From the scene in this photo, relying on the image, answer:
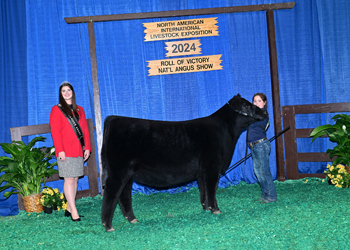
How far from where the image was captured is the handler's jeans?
3930 millimetres

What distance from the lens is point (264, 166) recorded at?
394 cm

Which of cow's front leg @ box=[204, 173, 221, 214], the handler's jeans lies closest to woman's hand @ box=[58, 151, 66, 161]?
cow's front leg @ box=[204, 173, 221, 214]

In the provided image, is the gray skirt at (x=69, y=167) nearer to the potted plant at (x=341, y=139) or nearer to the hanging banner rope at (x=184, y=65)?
the hanging banner rope at (x=184, y=65)

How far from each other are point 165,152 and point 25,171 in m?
2.40

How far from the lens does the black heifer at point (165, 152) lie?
3.18 metres

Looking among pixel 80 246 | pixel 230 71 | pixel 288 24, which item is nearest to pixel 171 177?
pixel 80 246

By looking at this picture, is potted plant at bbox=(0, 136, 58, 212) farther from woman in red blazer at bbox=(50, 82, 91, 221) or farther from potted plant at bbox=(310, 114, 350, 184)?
potted plant at bbox=(310, 114, 350, 184)

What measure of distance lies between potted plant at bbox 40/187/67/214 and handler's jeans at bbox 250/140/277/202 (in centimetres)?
287

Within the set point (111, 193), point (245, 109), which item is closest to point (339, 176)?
point (245, 109)

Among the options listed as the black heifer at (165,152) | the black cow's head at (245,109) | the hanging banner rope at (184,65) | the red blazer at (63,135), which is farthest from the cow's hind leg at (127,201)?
the hanging banner rope at (184,65)

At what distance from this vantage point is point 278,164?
17.7ft

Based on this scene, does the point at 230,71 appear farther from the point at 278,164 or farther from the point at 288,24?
the point at 278,164

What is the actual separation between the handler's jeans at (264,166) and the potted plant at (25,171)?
299 centimetres

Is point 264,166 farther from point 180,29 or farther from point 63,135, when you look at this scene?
point 180,29
